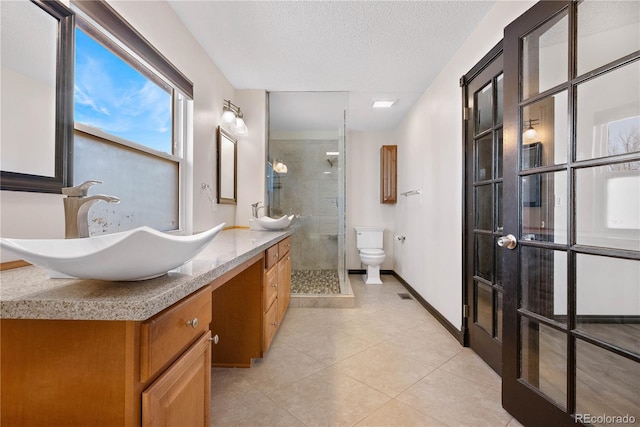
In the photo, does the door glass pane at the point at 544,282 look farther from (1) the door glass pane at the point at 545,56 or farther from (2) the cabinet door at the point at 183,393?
(2) the cabinet door at the point at 183,393

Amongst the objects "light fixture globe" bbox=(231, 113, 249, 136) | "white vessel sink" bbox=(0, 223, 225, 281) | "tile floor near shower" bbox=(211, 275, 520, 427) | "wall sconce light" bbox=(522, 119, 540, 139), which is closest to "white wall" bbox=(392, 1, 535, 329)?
"tile floor near shower" bbox=(211, 275, 520, 427)

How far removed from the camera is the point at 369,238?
4293 millimetres

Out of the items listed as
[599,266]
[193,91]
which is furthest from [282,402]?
[193,91]

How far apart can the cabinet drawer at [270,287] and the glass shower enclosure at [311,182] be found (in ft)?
3.63

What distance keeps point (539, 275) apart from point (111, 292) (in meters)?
1.69

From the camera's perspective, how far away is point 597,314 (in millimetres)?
1091

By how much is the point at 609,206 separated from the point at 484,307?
1185mm

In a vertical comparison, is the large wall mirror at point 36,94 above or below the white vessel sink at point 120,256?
above

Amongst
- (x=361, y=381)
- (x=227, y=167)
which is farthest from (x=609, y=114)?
(x=227, y=167)

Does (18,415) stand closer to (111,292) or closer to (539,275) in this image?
(111,292)

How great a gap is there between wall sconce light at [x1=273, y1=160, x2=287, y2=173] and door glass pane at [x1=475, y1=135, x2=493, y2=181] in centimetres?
225

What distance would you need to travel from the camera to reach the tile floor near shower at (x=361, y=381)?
1408mm

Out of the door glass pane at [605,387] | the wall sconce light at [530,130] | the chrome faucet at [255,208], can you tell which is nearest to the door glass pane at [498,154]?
the wall sconce light at [530,130]

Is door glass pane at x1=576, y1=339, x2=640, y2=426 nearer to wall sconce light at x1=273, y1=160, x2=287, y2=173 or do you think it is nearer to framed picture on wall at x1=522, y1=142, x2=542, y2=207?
framed picture on wall at x1=522, y1=142, x2=542, y2=207
